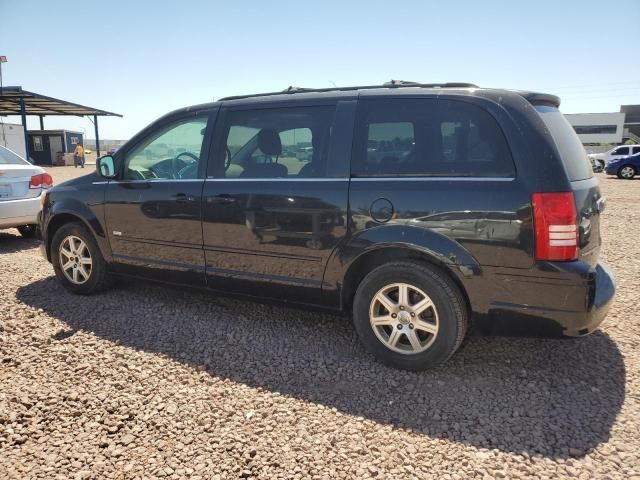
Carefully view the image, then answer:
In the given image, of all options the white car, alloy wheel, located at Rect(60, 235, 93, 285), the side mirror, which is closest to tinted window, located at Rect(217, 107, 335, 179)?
the side mirror

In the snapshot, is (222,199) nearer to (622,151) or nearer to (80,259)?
(80,259)

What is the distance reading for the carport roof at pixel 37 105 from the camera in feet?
62.0

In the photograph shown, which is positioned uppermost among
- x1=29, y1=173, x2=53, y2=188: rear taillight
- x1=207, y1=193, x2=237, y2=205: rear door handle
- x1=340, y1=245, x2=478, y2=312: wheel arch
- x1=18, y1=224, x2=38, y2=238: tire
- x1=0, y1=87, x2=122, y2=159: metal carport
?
x1=0, y1=87, x2=122, y2=159: metal carport

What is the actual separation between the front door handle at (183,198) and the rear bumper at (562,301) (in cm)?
247

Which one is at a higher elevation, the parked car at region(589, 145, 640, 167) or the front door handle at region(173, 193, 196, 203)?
the parked car at region(589, 145, 640, 167)

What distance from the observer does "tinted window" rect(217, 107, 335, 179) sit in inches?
137

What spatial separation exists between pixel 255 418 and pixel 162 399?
0.63 metres

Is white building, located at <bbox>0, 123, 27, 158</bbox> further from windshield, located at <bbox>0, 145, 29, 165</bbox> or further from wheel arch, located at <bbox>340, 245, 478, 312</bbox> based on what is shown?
wheel arch, located at <bbox>340, 245, 478, 312</bbox>

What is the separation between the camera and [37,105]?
80.6ft

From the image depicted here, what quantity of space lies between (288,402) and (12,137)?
3011cm

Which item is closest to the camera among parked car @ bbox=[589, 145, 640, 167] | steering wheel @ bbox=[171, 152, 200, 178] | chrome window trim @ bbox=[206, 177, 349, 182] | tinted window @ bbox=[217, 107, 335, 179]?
chrome window trim @ bbox=[206, 177, 349, 182]

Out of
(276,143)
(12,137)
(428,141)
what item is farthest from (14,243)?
(12,137)

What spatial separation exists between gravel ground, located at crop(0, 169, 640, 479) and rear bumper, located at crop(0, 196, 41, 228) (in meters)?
2.90

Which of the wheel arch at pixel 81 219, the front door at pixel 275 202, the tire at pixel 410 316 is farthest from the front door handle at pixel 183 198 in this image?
the tire at pixel 410 316
